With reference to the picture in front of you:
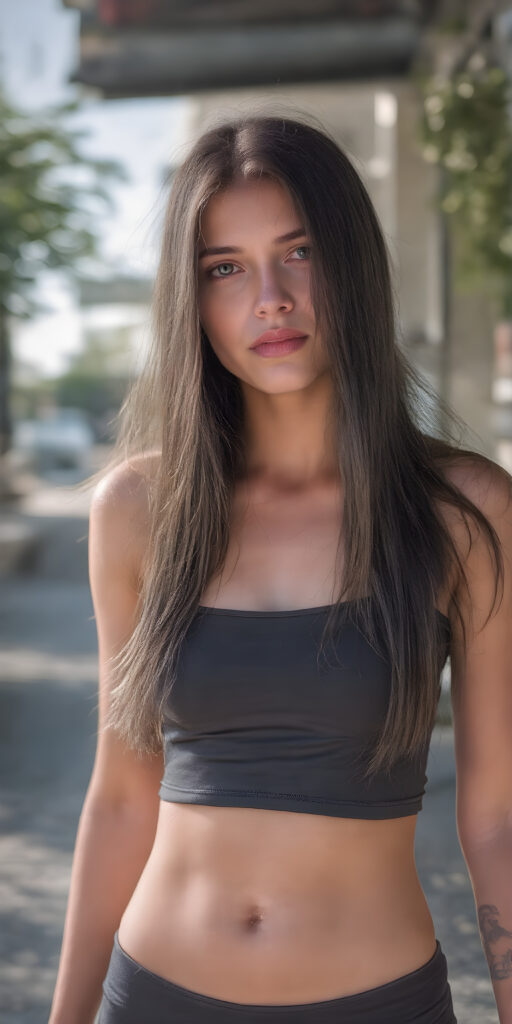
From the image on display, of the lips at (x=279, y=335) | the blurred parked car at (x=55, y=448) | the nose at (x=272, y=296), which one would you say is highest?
the blurred parked car at (x=55, y=448)

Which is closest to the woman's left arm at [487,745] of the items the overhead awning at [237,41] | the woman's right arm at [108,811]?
the woman's right arm at [108,811]

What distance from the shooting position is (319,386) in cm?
205

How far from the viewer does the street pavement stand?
11.2ft

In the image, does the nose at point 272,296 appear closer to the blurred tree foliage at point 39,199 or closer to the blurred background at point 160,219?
the blurred background at point 160,219

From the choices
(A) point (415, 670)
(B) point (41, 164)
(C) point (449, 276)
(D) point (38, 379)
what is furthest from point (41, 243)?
(D) point (38, 379)

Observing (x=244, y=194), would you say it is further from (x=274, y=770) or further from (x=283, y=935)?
(x=283, y=935)

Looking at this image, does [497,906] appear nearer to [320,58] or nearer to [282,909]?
[282,909]

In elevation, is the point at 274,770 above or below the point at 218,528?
below

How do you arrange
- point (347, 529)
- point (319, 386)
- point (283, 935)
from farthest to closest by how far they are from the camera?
point (319, 386)
point (347, 529)
point (283, 935)

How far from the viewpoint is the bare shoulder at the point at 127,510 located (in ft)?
6.61

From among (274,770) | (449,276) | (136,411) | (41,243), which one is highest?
(41,243)

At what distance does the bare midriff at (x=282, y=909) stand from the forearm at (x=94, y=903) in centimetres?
16

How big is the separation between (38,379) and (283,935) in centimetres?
4533

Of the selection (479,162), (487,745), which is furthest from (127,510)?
(479,162)
